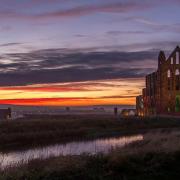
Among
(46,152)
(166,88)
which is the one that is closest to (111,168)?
(46,152)

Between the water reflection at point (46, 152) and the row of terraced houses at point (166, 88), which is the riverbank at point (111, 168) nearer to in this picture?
the water reflection at point (46, 152)

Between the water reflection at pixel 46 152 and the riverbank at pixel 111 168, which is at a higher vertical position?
the riverbank at pixel 111 168

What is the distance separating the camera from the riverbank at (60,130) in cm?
3966

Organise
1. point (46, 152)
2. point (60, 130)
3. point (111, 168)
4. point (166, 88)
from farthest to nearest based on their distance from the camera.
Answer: point (166, 88), point (60, 130), point (46, 152), point (111, 168)

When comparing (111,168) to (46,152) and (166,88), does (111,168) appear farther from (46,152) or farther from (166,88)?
(166,88)

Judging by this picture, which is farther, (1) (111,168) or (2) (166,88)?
(2) (166,88)

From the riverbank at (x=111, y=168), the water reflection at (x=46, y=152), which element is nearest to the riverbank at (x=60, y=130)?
the water reflection at (x=46, y=152)

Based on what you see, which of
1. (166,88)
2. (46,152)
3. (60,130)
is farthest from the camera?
(166,88)

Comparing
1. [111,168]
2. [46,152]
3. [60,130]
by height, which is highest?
[111,168]

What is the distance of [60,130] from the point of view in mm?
49969

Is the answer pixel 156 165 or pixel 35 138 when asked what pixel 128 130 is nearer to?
pixel 35 138

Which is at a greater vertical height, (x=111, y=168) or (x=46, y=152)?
(x=111, y=168)

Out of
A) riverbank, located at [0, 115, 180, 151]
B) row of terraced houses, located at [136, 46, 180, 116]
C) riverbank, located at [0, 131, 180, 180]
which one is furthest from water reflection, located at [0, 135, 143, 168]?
row of terraced houses, located at [136, 46, 180, 116]

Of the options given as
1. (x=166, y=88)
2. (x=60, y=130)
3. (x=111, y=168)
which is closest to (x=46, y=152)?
(x=111, y=168)
